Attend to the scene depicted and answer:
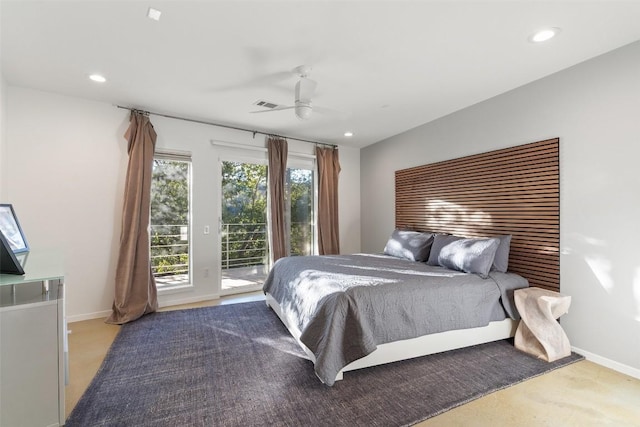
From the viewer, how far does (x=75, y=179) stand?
10.9ft

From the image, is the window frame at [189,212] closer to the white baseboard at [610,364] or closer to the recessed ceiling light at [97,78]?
the recessed ceiling light at [97,78]

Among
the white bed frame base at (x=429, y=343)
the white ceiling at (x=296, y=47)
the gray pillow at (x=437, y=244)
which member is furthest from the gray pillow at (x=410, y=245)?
the white ceiling at (x=296, y=47)

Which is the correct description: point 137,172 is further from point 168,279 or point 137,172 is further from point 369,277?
point 369,277

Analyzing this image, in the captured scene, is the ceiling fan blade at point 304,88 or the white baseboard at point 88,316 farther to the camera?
the white baseboard at point 88,316

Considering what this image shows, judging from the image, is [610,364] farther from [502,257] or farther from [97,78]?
[97,78]

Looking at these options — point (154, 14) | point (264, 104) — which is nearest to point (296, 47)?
point (154, 14)

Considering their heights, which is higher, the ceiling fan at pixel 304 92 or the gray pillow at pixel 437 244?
the ceiling fan at pixel 304 92

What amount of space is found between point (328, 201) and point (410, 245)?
71.3 inches

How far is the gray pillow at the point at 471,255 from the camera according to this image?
9.23 ft

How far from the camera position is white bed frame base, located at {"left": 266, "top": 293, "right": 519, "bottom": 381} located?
7.47ft

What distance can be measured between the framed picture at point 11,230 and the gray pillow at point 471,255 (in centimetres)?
374

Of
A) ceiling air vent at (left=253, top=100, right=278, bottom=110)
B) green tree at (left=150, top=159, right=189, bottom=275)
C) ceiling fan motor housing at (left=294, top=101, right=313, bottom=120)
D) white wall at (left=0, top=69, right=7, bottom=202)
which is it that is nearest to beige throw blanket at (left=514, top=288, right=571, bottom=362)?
ceiling fan motor housing at (left=294, top=101, right=313, bottom=120)

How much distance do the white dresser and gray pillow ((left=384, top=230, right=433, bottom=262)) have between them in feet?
11.3

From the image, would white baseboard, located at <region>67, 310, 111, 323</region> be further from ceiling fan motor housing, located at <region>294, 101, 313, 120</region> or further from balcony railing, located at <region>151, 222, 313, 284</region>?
ceiling fan motor housing, located at <region>294, 101, 313, 120</region>
